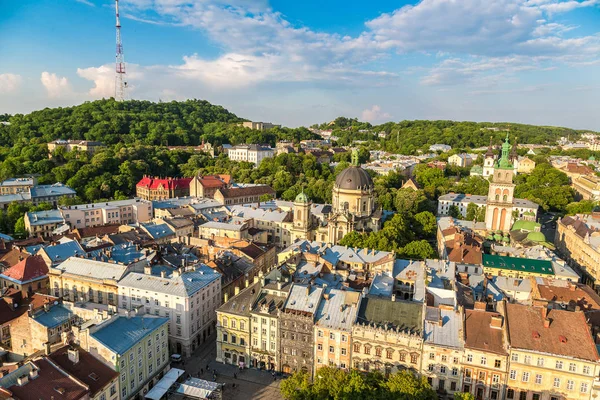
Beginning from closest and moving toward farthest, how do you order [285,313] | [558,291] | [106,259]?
[285,313], [558,291], [106,259]

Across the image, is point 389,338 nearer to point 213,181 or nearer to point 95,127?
point 213,181

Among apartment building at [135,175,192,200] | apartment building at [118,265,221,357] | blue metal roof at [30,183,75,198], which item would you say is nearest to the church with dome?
apartment building at [118,265,221,357]

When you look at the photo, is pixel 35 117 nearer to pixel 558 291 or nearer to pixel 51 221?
pixel 51 221

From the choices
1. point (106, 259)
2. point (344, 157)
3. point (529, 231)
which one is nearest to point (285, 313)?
point (106, 259)

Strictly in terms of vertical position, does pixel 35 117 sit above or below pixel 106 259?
above

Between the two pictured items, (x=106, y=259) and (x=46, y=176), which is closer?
(x=106, y=259)

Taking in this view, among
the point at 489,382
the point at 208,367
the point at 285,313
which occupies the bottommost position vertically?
the point at 208,367

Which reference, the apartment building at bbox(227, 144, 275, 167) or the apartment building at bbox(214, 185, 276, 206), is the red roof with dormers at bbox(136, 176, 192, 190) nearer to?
the apartment building at bbox(214, 185, 276, 206)

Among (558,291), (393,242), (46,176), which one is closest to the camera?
(558,291)

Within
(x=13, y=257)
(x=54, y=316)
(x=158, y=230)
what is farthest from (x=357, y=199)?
(x=13, y=257)
